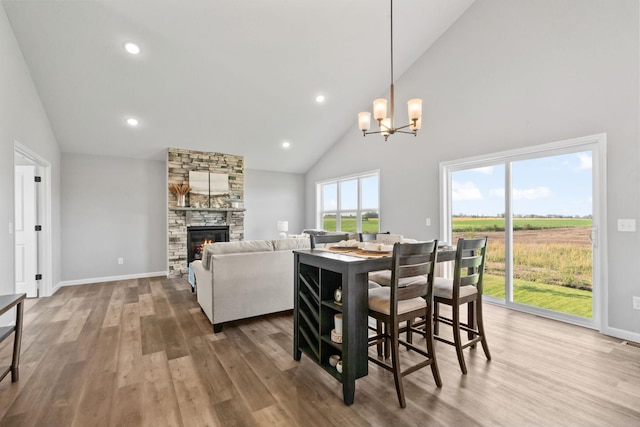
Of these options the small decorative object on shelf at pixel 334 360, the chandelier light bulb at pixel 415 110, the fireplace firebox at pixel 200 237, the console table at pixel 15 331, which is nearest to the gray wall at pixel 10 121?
the console table at pixel 15 331

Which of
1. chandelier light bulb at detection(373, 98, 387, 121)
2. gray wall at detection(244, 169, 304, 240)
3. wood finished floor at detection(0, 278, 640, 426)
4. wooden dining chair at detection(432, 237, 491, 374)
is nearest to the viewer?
wood finished floor at detection(0, 278, 640, 426)

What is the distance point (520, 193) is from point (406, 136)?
2035mm

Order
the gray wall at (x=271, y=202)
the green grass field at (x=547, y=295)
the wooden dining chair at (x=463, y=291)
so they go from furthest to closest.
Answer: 1. the gray wall at (x=271, y=202)
2. the green grass field at (x=547, y=295)
3. the wooden dining chair at (x=463, y=291)

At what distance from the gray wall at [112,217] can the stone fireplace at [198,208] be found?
45 cm

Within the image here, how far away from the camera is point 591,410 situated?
6.00 feet

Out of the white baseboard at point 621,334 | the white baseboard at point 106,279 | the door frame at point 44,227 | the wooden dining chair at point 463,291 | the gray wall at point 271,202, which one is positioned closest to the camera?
the wooden dining chair at point 463,291

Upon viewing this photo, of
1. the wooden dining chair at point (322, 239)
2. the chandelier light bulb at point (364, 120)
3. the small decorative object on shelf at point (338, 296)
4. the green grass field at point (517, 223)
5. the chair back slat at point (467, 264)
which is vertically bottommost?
the small decorative object on shelf at point (338, 296)

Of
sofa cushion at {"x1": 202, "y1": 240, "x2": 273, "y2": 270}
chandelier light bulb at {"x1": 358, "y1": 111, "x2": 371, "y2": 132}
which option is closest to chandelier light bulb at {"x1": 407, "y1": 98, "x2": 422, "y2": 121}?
chandelier light bulb at {"x1": 358, "y1": 111, "x2": 371, "y2": 132}

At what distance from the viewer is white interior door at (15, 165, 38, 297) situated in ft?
14.3

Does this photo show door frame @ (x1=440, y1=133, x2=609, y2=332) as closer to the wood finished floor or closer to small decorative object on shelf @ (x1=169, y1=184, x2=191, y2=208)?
the wood finished floor

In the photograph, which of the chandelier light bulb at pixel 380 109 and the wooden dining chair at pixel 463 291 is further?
the chandelier light bulb at pixel 380 109

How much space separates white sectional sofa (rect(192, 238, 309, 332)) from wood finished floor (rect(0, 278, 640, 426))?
0.22m

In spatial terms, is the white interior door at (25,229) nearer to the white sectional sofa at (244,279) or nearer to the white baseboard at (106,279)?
the white baseboard at (106,279)

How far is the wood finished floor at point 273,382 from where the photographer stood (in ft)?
5.82
